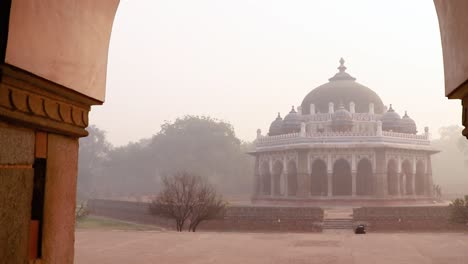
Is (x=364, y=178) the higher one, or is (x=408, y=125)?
(x=408, y=125)

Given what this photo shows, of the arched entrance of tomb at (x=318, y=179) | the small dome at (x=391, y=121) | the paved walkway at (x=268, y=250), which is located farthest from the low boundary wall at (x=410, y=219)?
the small dome at (x=391, y=121)

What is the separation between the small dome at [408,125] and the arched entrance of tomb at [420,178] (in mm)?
2821

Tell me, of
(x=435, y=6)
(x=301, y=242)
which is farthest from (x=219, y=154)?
(x=435, y=6)

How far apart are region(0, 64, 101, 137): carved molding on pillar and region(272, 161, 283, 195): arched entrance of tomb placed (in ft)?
111

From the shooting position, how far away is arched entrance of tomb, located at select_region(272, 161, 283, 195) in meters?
36.9

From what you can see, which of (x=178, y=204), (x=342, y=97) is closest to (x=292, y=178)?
(x=342, y=97)

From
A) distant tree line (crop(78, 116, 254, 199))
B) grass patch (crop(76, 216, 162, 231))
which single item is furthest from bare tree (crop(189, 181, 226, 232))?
distant tree line (crop(78, 116, 254, 199))

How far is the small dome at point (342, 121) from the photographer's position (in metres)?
35.8

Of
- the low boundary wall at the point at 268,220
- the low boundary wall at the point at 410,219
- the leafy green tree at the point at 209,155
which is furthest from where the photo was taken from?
the leafy green tree at the point at 209,155

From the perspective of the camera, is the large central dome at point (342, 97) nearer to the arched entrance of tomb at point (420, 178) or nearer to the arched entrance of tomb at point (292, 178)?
the arched entrance of tomb at point (420, 178)

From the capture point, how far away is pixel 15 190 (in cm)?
261

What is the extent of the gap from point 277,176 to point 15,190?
35229 mm

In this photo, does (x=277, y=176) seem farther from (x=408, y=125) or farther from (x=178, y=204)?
(x=178, y=204)

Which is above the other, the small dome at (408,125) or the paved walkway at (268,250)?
the small dome at (408,125)
